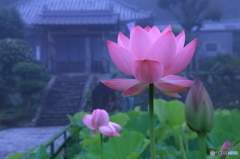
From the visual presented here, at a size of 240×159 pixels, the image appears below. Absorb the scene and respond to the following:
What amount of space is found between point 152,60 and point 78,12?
336 inches

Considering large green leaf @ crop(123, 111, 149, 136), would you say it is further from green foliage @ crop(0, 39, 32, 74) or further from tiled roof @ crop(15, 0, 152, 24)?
green foliage @ crop(0, 39, 32, 74)

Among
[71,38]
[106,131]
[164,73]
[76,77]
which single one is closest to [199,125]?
[164,73]

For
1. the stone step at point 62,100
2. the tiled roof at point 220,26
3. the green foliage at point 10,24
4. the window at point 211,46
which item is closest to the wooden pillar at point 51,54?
the stone step at point 62,100

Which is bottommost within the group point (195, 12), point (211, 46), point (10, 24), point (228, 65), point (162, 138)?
point (228, 65)

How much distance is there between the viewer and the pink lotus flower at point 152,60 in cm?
37

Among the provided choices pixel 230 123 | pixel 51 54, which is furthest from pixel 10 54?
pixel 230 123

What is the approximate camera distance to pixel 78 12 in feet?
28.1

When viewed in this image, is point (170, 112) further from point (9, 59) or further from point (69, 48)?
point (69, 48)

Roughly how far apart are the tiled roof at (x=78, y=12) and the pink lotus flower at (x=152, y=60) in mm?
Result: 7676

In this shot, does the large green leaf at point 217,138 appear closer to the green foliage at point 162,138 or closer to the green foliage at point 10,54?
the green foliage at point 162,138

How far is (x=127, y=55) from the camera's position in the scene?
38 centimetres

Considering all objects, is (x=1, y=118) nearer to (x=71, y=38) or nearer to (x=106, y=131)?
(x=71, y=38)

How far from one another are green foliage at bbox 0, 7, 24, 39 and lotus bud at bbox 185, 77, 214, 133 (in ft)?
29.0

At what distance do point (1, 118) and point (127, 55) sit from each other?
20.9 ft
